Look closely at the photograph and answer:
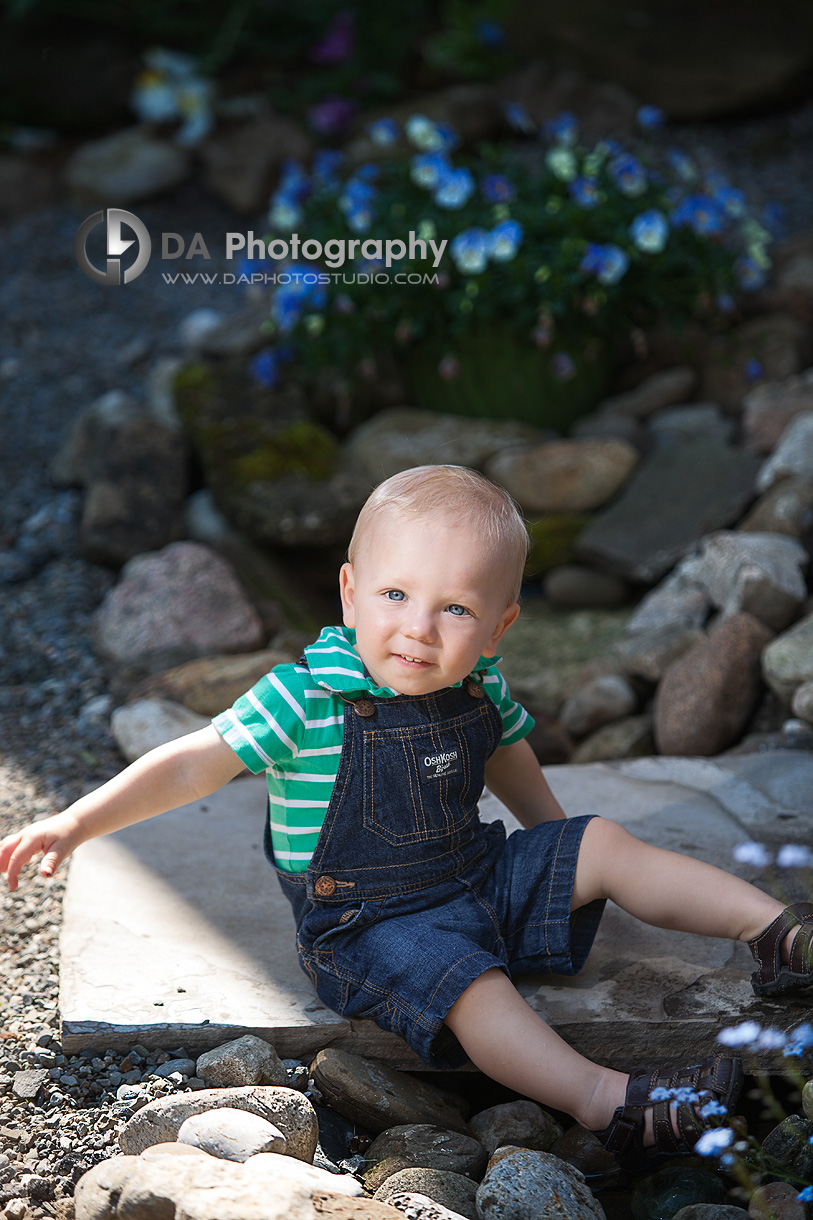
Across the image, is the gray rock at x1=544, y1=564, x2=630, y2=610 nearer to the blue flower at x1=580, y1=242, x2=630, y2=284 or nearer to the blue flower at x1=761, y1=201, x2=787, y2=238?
the blue flower at x1=580, y1=242, x2=630, y2=284

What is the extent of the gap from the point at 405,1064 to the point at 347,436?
2869 mm

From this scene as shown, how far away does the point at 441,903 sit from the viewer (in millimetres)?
1846

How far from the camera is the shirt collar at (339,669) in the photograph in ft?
5.96

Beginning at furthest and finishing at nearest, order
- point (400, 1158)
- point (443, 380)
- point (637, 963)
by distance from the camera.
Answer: point (443, 380), point (637, 963), point (400, 1158)

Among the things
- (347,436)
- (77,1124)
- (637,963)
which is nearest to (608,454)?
(347,436)

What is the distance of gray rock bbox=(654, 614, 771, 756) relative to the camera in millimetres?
2773

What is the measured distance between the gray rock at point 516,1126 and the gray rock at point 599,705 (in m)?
1.42

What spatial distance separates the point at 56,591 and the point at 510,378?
6.06ft

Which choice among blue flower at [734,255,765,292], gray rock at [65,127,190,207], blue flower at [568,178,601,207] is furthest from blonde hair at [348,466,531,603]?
gray rock at [65,127,190,207]

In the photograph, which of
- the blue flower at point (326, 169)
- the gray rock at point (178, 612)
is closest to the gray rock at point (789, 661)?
the gray rock at point (178, 612)

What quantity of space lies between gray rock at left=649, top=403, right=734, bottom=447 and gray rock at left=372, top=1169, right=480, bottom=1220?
2.91 m

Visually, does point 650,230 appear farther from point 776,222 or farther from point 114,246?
point 114,246

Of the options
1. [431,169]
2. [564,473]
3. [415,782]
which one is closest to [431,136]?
[431,169]

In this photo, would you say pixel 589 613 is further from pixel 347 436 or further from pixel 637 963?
pixel 637 963
